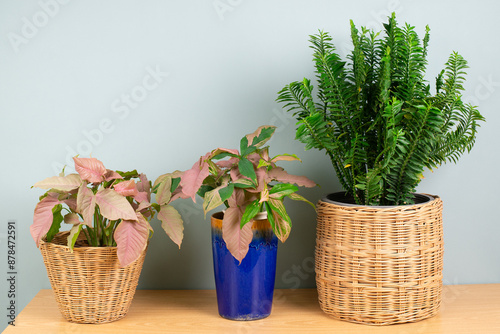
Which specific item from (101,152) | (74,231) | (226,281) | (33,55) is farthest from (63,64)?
(226,281)

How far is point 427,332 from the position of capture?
995 millimetres

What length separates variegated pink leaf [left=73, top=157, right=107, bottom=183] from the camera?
3.33 feet

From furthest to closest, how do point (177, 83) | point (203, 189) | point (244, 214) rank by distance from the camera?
point (177, 83), point (203, 189), point (244, 214)

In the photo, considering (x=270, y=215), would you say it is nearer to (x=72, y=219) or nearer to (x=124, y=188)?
(x=124, y=188)

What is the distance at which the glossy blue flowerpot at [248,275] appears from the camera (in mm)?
1045

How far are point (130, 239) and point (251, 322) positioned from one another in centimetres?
33

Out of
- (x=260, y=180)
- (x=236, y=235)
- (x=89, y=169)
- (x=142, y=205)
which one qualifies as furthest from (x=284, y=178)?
(x=89, y=169)

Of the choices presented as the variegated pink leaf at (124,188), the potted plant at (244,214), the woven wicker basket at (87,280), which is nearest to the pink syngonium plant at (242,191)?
the potted plant at (244,214)

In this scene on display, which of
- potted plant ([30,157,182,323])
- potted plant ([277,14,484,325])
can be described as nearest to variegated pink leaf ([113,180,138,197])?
potted plant ([30,157,182,323])

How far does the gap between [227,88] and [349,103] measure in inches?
13.6

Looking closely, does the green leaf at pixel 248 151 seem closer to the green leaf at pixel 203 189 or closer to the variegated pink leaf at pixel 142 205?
the green leaf at pixel 203 189

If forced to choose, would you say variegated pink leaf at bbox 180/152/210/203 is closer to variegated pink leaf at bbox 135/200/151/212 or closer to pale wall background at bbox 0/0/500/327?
variegated pink leaf at bbox 135/200/151/212

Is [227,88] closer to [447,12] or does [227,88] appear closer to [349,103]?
[349,103]

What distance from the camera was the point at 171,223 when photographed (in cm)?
106
